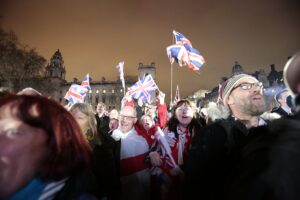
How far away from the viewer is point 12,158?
1429 mm

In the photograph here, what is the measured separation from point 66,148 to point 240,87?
2.44 m

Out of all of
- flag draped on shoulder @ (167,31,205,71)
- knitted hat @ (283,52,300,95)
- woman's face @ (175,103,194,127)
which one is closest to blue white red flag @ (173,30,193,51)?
flag draped on shoulder @ (167,31,205,71)

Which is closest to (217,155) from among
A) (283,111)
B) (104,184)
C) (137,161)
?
(104,184)

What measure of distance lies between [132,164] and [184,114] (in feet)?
4.81

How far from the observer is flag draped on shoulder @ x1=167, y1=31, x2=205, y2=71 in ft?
27.3

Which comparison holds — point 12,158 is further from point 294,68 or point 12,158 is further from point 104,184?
point 104,184

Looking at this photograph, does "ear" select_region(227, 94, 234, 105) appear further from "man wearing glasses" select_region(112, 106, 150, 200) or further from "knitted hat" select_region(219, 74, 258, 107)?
"man wearing glasses" select_region(112, 106, 150, 200)

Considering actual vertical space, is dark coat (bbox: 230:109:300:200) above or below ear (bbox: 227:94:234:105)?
below

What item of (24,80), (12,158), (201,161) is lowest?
(201,161)

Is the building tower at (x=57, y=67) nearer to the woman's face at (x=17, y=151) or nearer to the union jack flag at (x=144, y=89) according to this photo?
the union jack flag at (x=144, y=89)

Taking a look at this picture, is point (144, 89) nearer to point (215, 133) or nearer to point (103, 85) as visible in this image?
point (215, 133)

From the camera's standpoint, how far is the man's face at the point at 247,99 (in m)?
3.02

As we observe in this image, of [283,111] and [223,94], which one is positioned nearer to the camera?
[223,94]

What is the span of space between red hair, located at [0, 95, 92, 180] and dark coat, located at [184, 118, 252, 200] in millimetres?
1288
